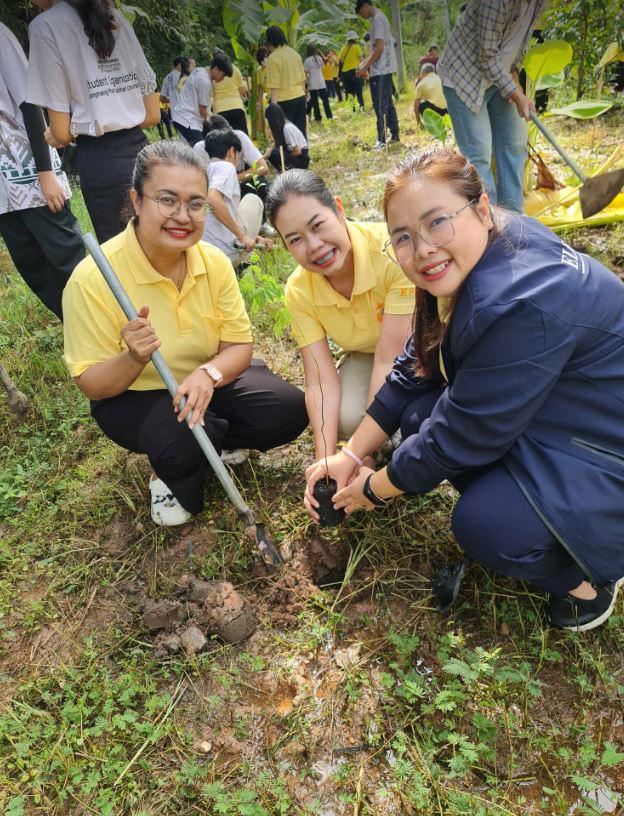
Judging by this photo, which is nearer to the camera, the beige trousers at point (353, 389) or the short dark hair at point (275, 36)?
the beige trousers at point (353, 389)

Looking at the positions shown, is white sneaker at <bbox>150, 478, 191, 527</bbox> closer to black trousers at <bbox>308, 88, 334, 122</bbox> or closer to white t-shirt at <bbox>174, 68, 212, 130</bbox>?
white t-shirt at <bbox>174, 68, 212, 130</bbox>

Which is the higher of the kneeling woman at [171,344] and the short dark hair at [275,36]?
the short dark hair at [275,36]

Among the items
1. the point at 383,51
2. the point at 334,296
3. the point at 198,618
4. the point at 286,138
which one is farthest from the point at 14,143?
the point at 383,51

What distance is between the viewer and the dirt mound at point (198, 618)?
1.66m

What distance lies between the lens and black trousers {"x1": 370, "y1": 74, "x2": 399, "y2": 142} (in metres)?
6.71

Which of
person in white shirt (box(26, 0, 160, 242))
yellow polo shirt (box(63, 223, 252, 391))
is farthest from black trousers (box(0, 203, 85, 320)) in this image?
yellow polo shirt (box(63, 223, 252, 391))

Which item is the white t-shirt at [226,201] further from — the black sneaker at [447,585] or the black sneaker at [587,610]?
the black sneaker at [587,610]

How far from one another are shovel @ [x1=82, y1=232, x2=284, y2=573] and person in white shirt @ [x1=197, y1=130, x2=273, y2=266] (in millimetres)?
1918

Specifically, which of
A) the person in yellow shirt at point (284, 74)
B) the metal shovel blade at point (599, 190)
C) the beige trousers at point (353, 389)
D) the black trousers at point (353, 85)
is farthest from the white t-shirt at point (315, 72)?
the beige trousers at point (353, 389)

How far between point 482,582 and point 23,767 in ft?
4.54

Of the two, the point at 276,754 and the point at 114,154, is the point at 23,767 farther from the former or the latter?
the point at 114,154

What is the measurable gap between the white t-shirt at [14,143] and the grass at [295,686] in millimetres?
1515

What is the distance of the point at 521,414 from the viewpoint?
4.02ft

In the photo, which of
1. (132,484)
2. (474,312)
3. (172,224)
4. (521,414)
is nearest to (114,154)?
(172,224)
